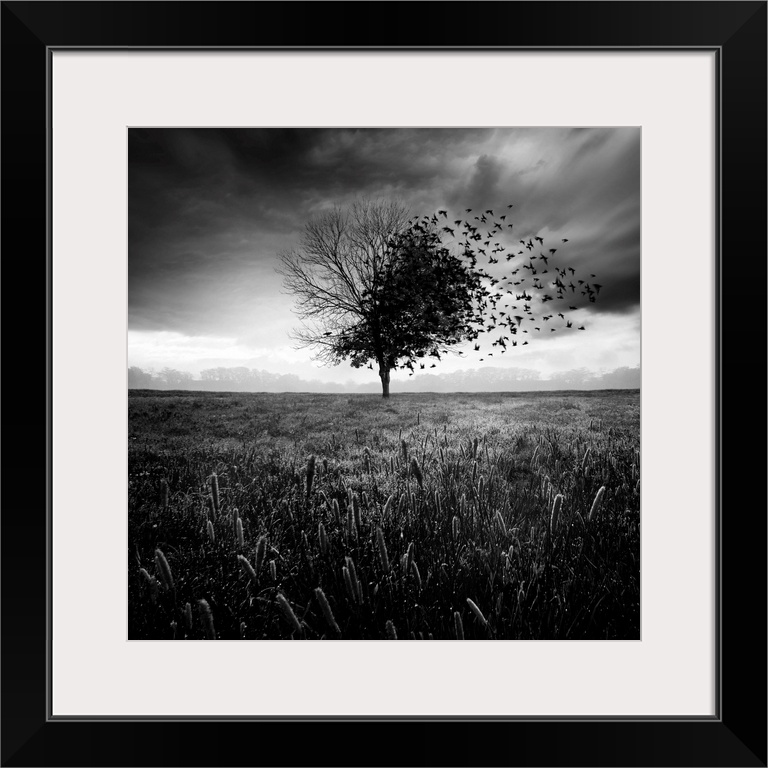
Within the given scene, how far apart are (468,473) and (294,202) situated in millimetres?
2153

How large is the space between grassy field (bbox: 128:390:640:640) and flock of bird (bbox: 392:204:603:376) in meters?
0.44

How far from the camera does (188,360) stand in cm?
241

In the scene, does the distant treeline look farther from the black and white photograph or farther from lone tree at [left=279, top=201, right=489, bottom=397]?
lone tree at [left=279, top=201, right=489, bottom=397]

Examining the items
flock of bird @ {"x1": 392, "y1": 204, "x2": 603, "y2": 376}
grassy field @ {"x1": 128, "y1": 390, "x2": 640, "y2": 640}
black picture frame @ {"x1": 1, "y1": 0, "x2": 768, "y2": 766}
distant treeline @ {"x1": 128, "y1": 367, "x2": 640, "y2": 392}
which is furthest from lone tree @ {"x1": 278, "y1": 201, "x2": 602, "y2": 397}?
black picture frame @ {"x1": 1, "y1": 0, "x2": 768, "y2": 766}

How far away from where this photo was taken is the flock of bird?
7.89ft

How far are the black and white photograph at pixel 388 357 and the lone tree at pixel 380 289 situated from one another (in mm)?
15

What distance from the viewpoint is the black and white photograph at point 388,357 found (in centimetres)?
220
